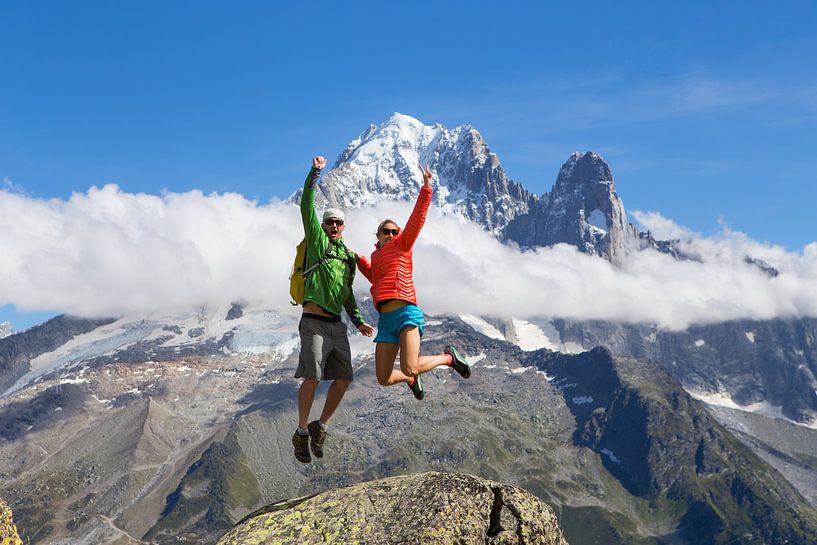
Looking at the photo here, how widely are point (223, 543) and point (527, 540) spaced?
6.16 meters

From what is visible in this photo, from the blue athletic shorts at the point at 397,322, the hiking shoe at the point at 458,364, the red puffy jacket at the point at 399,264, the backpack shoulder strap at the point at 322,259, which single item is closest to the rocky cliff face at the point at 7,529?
the backpack shoulder strap at the point at 322,259

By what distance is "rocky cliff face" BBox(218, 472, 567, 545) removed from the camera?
50.7ft

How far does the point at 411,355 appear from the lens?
1880 centimetres

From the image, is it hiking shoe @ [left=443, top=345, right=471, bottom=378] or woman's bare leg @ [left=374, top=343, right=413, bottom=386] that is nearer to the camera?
woman's bare leg @ [left=374, top=343, right=413, bottom=386]

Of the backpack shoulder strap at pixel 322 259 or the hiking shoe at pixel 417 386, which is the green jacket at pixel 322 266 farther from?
the hiking shoe at pixel 417 386

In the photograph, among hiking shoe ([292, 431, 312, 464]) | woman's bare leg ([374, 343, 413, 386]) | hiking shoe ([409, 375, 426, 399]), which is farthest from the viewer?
hiking shoe ([409, 375, 426, 399])

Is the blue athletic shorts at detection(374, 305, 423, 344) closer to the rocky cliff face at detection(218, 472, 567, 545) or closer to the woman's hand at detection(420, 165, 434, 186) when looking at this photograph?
the woman's hand at detection(420, 165, 434, 186)

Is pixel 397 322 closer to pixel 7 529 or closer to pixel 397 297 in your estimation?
pixel 397 297

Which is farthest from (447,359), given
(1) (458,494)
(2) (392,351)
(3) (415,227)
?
(1) (458,494)

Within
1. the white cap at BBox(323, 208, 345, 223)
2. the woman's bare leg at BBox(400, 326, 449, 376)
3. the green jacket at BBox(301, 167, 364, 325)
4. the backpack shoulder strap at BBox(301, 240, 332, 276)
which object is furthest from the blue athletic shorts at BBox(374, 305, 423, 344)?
the white cap at BBox(323, 208, 345, 223)

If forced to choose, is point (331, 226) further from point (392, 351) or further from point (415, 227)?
point (392, 351)

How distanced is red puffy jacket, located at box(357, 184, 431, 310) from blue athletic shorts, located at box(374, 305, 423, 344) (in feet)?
0.98

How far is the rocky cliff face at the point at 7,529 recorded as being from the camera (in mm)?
15439

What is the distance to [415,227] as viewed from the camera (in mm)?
18969
